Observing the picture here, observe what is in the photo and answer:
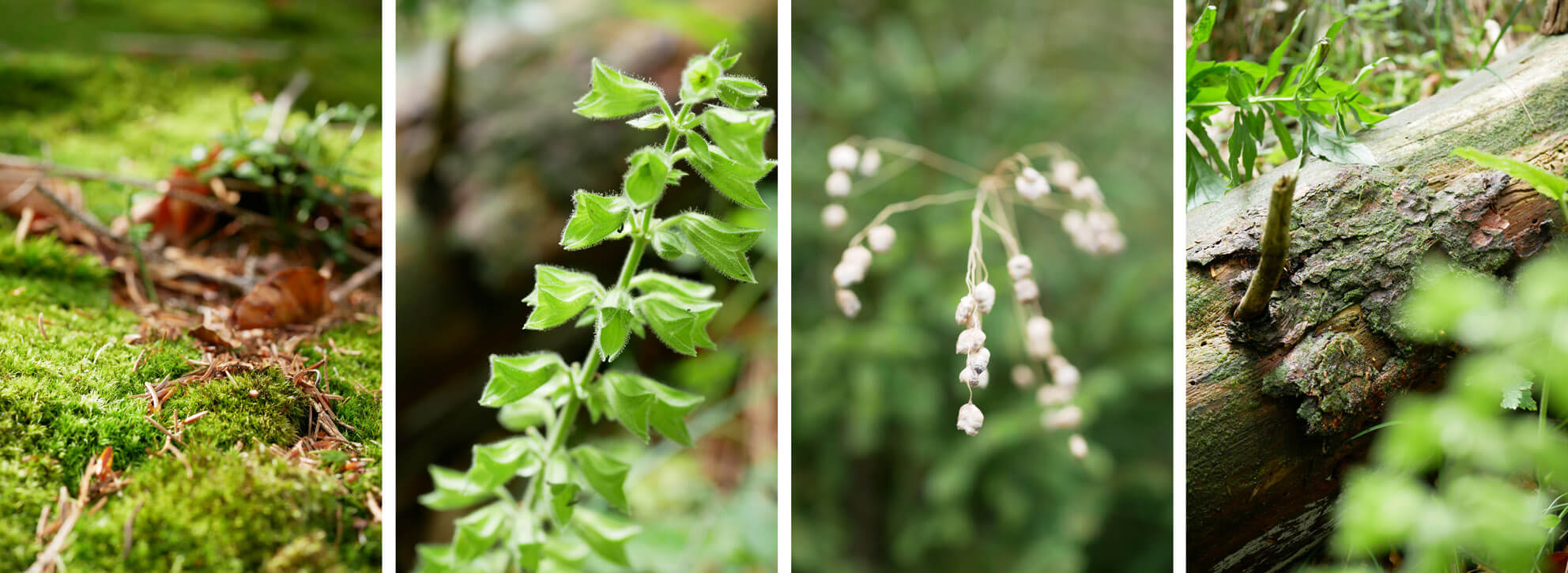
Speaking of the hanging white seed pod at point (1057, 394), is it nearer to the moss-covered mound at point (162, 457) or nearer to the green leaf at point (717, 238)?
the green leaf at point (717, 238)

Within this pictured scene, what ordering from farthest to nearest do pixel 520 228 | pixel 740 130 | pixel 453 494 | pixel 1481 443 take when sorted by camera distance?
pixel 520 228 → pixel 453 494 → pixel 740 130 → pixel 1481 443

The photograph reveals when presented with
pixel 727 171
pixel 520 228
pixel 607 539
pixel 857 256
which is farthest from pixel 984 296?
pixel 520 228

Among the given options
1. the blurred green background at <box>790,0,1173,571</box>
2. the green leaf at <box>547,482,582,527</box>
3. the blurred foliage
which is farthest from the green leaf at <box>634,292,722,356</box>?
the blurred green background at <box>790,0,1173,571</box>

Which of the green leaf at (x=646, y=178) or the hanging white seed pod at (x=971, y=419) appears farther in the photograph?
the hanging white seed pod at (x=971, y=419)

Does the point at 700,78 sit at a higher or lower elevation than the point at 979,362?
higher

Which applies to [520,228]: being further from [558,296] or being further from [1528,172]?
[1528,172]

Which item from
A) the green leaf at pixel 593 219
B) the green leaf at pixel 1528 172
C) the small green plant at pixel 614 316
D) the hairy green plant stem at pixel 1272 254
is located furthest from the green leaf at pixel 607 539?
the green leaf at pixel 1528 172

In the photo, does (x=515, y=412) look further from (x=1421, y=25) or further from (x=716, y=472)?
(x=1421, y=25)

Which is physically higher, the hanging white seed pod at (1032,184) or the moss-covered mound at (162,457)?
the hanging white seed pod at (1032,184)

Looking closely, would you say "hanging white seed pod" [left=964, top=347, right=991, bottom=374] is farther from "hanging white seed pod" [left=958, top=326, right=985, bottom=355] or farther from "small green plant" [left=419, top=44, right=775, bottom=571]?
"small green plant" [left=419, top=44, right=775, bottom=571]
